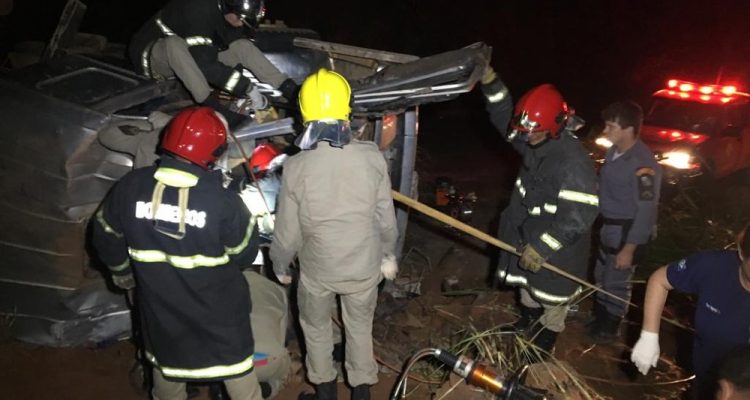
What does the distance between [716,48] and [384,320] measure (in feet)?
79.5

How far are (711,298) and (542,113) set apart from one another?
4.83ft

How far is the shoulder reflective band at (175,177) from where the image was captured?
2.32 metres

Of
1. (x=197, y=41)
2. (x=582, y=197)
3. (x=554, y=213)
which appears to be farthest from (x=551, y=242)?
(x=197, y=41)

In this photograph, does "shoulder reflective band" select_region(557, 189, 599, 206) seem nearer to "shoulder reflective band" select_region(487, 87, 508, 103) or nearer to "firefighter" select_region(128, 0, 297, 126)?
"shoulder reflective band" select_region(487, 87, 508, 103)

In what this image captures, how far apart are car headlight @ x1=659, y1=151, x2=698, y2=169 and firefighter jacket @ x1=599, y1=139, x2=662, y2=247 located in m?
2.76

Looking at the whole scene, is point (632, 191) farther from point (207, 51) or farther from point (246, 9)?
point (207, 51)

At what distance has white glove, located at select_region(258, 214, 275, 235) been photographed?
11.2 ft

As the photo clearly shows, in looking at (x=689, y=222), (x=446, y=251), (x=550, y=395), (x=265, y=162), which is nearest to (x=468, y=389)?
(x=550, y=395)

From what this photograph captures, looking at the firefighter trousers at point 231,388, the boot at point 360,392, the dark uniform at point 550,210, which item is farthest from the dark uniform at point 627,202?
the firefighter trousers at point 231,388

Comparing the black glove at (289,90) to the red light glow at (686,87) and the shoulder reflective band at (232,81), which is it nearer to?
the shoulder reflective band at (232,81)

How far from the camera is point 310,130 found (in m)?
2.65

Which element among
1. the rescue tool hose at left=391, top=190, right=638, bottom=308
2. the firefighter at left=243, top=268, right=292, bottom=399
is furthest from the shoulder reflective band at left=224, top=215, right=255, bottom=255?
the rescue tool hose at left=391, top=190, right=638, bottom=308

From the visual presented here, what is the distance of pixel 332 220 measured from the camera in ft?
9.05

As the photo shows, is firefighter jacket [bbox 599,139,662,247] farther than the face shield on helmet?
No
